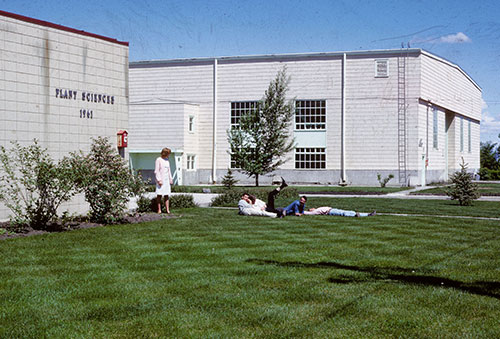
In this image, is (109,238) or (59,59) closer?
(109,238)

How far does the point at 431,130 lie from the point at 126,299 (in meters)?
44.1

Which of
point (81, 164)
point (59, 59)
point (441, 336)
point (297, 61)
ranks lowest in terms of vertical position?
point (441, 336)

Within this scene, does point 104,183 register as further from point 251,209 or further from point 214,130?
point 214,130

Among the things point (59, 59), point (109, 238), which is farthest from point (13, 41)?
point (109, 238)

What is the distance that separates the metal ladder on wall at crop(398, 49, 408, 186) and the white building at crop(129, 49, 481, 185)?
0.07 m

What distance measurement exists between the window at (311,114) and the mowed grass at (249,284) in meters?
32.6

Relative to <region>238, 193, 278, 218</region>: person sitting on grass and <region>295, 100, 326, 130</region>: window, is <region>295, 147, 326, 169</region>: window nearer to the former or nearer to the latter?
<region>295, 100, 326, 130</region>: window

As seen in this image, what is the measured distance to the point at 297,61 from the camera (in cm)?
4575

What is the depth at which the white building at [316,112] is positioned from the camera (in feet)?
144

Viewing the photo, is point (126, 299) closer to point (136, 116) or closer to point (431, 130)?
point (136, 116)

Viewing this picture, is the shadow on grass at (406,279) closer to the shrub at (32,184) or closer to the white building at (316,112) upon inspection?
the shrub at (32,184)

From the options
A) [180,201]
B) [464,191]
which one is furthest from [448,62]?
[180,201]

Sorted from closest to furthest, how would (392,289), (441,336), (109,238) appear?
(441,336), (392,289), (109,238)

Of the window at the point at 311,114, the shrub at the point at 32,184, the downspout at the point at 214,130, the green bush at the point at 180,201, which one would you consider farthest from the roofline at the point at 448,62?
the shrub at the point at 32,184
